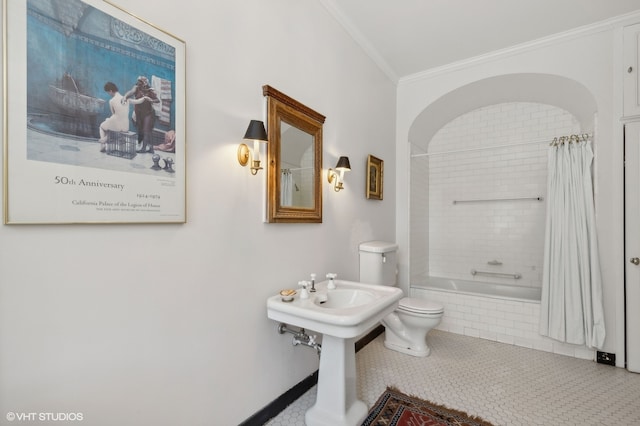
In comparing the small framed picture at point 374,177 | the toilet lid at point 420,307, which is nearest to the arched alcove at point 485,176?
the small framed picture at point 374,177

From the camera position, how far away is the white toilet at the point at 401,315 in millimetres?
2436

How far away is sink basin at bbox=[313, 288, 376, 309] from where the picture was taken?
1811 millimetres

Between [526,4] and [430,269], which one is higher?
[526,4]

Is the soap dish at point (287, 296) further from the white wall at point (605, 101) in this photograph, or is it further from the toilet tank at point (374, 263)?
the white wall at point (605, 101)

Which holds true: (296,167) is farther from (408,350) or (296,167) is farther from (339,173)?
(408,350)

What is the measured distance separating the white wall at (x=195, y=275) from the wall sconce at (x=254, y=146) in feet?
0.16

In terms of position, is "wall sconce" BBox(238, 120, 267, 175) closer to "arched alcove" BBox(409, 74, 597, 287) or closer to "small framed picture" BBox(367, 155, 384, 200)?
"small framed picture" BBox(367, 155, 384, 200)

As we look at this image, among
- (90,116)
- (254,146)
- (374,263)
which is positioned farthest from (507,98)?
(90,116)

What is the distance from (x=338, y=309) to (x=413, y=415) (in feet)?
3.03

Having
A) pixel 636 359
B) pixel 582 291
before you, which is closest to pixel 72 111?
pixel 582 291

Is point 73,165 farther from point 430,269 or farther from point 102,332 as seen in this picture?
point 430,269

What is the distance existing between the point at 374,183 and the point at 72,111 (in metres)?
2.31

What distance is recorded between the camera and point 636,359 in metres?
2.26

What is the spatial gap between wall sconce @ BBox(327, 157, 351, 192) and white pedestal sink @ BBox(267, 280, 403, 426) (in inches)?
32.9
